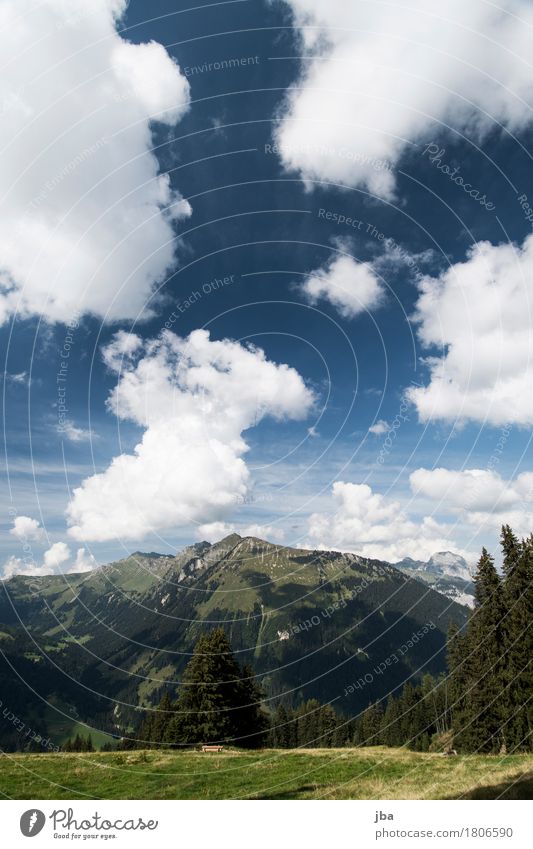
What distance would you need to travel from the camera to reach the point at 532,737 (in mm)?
31484

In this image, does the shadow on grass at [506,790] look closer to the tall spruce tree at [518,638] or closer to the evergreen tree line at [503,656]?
the evergreen tree line at [503,656]

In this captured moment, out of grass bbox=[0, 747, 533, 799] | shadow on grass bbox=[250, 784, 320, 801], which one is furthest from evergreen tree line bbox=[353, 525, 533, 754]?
shadow on grass bbox=[250, 784, 320, 801]

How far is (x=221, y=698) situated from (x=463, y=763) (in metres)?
→ 29.5

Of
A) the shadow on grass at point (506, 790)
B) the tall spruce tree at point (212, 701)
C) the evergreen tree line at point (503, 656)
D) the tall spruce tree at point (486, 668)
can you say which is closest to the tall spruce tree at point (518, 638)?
the evergreen tree line at point (503, 656)

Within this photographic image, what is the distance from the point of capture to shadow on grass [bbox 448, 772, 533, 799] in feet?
41.6

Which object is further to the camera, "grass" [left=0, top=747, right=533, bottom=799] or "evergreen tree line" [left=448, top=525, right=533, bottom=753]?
"evergreen tree line" [left=448, top=525, right=533, bottom=753]

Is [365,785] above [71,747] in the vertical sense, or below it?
above

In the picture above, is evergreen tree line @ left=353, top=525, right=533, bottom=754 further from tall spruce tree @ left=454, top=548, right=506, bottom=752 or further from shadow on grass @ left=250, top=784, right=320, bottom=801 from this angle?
shadow on grass @ left=250, top=784, right=320, bottom=801

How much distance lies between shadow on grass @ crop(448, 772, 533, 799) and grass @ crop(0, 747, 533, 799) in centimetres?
3

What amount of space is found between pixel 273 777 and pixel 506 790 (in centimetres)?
947

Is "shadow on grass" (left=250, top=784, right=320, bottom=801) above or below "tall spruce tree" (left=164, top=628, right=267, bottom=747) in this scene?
above
